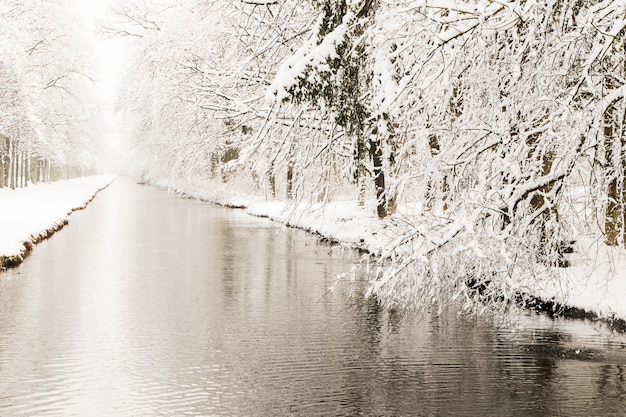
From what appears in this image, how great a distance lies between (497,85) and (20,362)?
7.30 metres

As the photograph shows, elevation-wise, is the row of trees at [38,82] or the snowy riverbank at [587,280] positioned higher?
the row of trees at [38,82]

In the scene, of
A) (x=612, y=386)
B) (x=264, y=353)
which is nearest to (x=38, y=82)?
(x=264, y=353)

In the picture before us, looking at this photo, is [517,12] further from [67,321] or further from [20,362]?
[67,321]

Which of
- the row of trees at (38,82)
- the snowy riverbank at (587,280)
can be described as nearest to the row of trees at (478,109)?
the snowy riverbank at (587,280)

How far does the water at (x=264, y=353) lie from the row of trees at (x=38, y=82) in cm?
2367

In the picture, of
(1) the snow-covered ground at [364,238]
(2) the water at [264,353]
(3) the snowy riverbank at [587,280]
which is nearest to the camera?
(2) the water at [264,353]

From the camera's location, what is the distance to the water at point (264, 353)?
8.31 m

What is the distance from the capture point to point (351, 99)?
10.1 metres

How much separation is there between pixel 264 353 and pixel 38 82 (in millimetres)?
44840

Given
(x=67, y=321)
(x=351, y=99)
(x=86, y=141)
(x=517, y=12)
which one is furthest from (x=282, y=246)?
(x=86, y=141)

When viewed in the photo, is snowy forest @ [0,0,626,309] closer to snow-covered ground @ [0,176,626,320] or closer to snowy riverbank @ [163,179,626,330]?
snowy riverbank @ [163,179,626,330]

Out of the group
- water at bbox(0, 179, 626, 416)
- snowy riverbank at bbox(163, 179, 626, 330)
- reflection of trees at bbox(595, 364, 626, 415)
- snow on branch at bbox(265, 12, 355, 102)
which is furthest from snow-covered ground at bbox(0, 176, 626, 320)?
snow on branch at bbox(265, 12, 355, 102)

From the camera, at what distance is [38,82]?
168 feet

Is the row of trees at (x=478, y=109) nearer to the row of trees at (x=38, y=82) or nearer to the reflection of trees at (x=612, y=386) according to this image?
the reflection of trees at (x=612, y=386)
